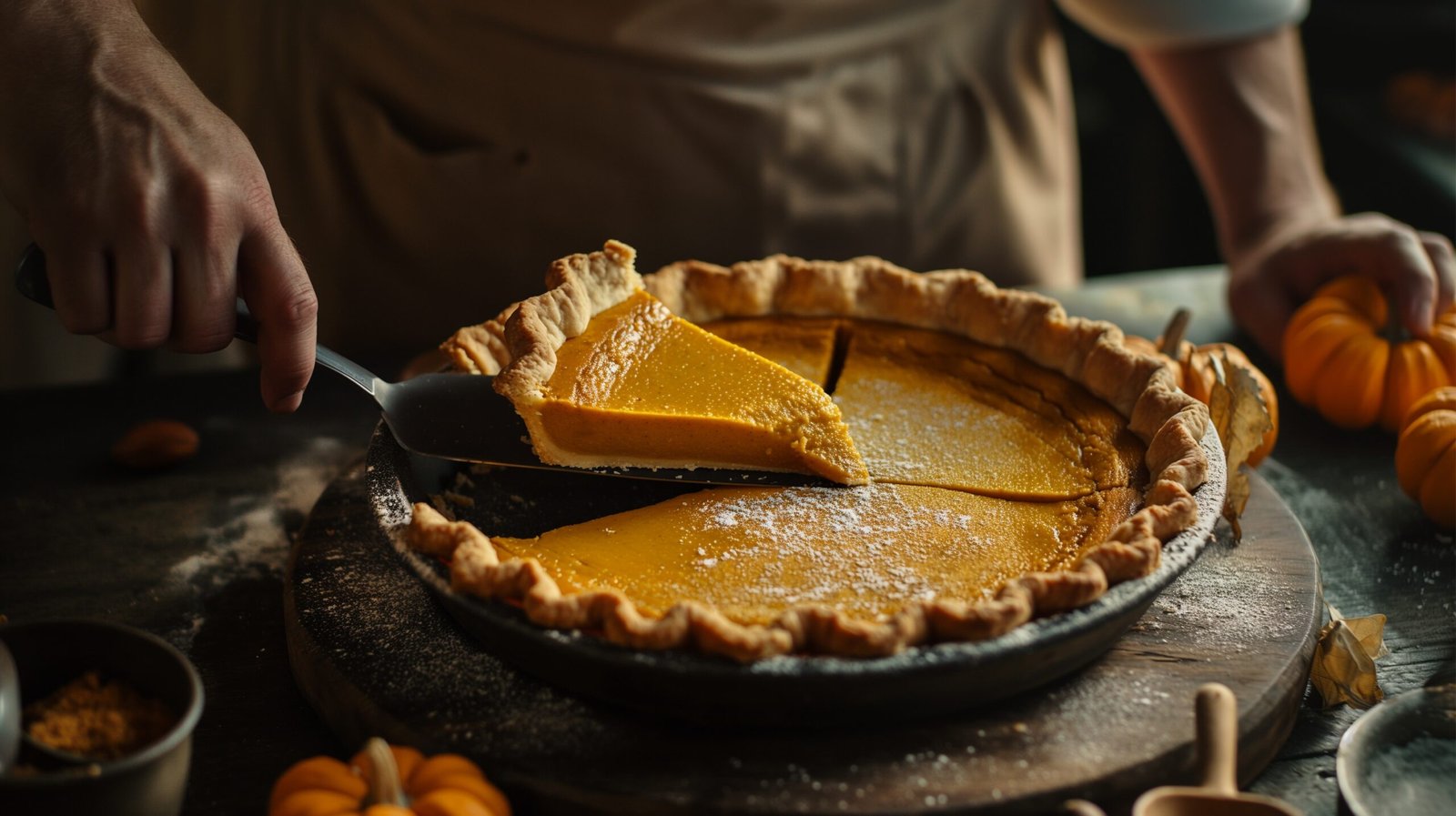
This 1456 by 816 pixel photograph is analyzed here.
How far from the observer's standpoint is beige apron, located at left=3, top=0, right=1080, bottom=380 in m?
3.17

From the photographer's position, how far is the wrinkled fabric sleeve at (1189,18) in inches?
133

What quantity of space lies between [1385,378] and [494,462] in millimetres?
2057

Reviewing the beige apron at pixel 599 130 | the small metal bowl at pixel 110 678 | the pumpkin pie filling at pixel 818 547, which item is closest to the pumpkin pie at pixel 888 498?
the pumpkin pie filling at pixel 818 547

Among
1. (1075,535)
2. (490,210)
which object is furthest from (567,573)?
(490,210)

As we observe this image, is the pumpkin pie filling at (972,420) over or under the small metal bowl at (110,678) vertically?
under

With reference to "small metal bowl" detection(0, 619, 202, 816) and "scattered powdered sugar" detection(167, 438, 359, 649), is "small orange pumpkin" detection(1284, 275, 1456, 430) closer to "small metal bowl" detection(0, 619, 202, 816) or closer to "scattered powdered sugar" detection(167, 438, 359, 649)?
"scattered powdered sugar" detection(167, 438, 359, 649)

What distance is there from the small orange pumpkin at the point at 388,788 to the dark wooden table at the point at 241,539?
0.24m

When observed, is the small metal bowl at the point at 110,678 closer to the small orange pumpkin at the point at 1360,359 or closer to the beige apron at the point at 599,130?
Result: the beige apron at the point at 599,130

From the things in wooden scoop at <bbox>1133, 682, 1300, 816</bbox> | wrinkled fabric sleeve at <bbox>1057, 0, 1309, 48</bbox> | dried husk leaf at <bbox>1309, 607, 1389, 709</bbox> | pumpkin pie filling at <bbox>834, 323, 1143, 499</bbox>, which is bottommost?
dried husk leaf at <bbox>1309, 607, 1389, 709</bbox>

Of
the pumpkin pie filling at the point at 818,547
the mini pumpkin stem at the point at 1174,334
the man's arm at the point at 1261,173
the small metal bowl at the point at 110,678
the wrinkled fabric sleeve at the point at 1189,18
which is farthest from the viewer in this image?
the wrinkled fabric sleeve at the point at 1189,18

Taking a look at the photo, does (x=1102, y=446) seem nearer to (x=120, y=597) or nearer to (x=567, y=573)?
(x=567, y=573)

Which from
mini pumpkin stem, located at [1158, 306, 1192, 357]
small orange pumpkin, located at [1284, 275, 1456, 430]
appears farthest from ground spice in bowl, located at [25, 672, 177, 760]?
small orange pumpkin, located at [1284, 275, 1456, 430]

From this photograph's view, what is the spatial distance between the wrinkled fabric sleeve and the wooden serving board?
1938 mm

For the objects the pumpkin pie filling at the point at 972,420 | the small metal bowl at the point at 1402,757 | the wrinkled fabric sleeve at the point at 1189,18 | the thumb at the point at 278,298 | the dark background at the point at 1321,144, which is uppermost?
the wrinkled fabric sleeve at the point at 1189,18
